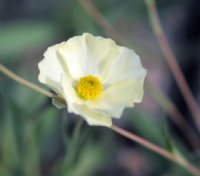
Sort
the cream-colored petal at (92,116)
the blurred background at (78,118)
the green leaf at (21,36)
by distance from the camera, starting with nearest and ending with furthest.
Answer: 1. the cream-colored petal at (92,116)
2. the blurred background at (78,118)
3. the green leaf at (21,36)

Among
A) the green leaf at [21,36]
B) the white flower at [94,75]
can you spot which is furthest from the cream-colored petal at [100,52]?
the green leaf at [21,36]

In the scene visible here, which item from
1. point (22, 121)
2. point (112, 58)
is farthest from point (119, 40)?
point (112, 58)

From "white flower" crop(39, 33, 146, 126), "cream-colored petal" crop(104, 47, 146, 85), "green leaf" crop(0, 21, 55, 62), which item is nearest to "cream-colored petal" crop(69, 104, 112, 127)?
"white flower" crop(39, 33, 146, 126)

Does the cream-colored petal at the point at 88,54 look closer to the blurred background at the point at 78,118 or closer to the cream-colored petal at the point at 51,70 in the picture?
the cream-colored petal at the point at 51,70

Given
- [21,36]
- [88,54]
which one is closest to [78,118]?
[21,36]

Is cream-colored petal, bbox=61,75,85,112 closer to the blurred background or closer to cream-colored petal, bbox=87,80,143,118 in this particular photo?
cream-colored petal, bbox=87,80,143,118

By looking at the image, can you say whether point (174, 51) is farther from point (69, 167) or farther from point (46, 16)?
point (69, 167)
